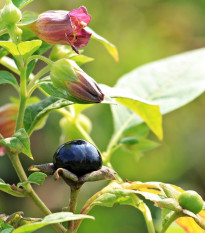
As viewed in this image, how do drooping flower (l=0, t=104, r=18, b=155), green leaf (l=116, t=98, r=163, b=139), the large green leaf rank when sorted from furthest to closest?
1. the large green leaf
2. drooping flower (l=0, t=104, r=18, b=155)
3. green leaf (l=116, t=98, r=163, b=139)

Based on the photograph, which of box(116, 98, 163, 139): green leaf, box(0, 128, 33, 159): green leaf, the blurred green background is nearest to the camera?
box(0, 128, 33, 159): green leaf

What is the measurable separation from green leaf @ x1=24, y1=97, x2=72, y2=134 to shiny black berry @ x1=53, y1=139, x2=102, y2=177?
0.11 meters

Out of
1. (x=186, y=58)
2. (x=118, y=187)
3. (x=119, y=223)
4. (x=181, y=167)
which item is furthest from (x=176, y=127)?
(x=118, y=187)

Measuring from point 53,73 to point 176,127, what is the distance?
1856 millimetres

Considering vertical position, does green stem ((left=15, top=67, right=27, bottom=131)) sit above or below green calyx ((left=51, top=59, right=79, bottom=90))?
below

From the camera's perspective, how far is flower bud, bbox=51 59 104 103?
2.87 ft

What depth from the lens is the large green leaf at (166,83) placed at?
1.47 metres

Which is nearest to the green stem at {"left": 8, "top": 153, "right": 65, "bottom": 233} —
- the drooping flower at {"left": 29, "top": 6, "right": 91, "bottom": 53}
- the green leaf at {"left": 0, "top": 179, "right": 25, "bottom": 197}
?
the green leaf at {"left": 0, "top": 179, "right": 25, "bottom": 197}

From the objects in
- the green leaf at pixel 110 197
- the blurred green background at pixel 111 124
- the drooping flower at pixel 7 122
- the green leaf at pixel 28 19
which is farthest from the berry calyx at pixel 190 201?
the blurred green background at pixel 111 124

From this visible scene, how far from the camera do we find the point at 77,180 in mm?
859

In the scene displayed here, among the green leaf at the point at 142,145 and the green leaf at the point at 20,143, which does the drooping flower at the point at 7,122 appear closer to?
the green leaf at the point at 142,145

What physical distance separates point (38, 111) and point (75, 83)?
199 millimetres

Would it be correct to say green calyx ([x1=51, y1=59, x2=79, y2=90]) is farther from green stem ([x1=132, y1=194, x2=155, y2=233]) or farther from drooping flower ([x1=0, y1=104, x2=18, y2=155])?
drooping flower ([x1=0, y1=104, x2=18, y2=155])

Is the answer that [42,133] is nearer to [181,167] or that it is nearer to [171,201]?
[181,167]
